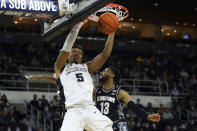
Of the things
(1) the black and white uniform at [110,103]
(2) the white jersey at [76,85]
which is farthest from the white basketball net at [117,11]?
(2) the white jersey at [76,85]

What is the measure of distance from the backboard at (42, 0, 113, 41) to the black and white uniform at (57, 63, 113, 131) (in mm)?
693

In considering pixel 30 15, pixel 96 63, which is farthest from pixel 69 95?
pixel 30 15

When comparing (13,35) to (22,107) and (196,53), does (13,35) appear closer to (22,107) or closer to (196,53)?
(22,107)

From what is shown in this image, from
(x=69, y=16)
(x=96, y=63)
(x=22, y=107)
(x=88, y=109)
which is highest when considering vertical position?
(x=69, y=16)

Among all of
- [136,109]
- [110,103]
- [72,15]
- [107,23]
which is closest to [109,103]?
[110,103]

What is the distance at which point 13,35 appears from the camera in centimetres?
2734

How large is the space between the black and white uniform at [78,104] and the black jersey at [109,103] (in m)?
1.28

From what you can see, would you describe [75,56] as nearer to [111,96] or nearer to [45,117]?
[111,96]

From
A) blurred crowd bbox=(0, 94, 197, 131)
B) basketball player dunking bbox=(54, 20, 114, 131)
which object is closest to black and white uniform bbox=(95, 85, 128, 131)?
basketball player dunking bbox=(54, 20, 114, 131)

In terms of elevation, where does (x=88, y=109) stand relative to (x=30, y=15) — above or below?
below

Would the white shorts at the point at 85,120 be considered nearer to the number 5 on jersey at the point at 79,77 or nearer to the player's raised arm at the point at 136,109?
the number 5 on jersey at the point at 79,77

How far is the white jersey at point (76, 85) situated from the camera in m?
6.89

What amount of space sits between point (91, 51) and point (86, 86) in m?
19.6

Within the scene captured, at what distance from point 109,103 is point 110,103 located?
0.06 ft
